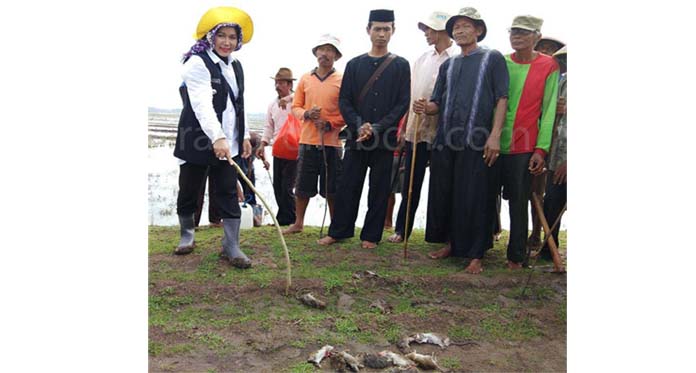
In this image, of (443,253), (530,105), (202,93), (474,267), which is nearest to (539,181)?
(530,105)

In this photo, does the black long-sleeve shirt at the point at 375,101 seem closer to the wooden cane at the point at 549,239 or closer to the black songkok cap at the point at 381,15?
the black songkok cap at the point at 381,15

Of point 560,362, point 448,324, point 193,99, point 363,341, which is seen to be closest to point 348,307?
point 363,341

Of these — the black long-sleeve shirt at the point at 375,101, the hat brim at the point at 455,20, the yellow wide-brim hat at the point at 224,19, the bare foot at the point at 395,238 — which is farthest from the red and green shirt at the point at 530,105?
the yellow wide-brim hat at the point at 224,19

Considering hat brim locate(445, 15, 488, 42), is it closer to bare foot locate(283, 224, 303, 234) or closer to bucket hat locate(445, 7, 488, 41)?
bucket hat locate(445, 7, 488, 41)

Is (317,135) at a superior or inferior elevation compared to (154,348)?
superior

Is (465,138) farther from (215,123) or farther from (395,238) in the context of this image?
(215,123)

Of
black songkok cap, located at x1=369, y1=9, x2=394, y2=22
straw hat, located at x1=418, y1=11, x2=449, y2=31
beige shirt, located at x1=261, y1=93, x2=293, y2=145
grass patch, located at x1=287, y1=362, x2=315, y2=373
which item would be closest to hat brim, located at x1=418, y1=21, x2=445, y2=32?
straw hat, located at x1=418, y1=11, x2=449, y2=31

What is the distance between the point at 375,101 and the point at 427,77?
0.43 metres

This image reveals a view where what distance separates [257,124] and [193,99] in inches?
21.9

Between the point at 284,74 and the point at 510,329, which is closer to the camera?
the point at 510,329

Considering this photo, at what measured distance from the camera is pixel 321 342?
384cm

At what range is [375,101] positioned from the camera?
A: 4793mm

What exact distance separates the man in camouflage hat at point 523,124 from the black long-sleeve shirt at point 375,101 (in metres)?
0.80

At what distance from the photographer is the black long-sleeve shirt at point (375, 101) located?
15.5 feet
